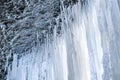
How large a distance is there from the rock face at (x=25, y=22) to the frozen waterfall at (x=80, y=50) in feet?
0.62

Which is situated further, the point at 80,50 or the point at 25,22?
the point at 80,50

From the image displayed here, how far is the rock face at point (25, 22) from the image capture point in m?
5.91

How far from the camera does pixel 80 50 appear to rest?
262 inches

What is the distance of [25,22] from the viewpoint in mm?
6230

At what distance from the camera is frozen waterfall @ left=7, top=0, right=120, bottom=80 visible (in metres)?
5.77

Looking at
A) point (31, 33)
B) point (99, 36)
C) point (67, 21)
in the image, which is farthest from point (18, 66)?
point (99, 36)

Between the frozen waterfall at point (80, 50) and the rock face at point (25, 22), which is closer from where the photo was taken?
the frozen waterfall at point (80, 50)

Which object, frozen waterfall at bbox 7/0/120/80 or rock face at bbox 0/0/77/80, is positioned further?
rock face at bbox 0/0/77/80

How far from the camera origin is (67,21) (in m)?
6.41

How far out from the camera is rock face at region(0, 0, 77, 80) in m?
5.91

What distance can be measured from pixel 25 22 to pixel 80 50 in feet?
4.11

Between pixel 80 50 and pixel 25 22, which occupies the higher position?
pixel 25 22

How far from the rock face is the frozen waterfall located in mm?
190

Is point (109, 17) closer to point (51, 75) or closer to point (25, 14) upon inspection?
point (25, 14)
